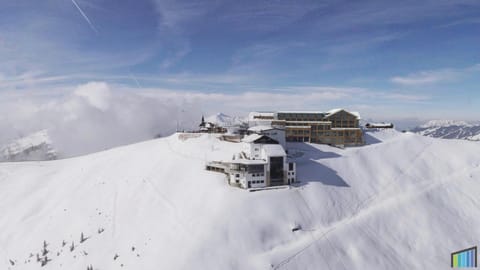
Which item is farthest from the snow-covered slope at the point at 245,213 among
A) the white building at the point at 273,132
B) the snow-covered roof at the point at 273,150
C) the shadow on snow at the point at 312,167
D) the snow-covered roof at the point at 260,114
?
the snow-covered roof at the point at 260,114

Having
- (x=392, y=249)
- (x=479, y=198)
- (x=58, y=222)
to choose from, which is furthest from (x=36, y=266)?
(x=479, y=198)

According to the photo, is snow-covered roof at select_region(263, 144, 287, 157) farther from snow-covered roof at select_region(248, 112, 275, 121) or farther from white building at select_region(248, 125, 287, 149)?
snow-covered roof at select_region(248, 112, 275, 121)

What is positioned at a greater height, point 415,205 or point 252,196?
point 252,196

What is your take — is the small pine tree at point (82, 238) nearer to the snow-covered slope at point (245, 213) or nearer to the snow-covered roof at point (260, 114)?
the snow-covered slope at point (245, 213)

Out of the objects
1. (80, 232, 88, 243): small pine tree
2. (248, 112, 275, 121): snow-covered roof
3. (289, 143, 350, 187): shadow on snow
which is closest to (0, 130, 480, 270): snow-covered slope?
(289, 143, 350, 187): shadow on snow

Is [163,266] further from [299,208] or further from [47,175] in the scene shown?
[47,175]

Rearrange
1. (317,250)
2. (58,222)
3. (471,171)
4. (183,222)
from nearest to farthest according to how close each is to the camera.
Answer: (317,250) → (183,222) → (58,222) → (471,171)

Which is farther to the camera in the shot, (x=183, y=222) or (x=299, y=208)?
(x=299, y=208)
